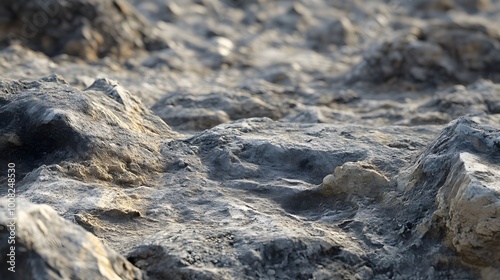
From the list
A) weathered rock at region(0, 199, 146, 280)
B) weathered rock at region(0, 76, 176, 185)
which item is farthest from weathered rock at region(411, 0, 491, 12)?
weathered rock at region(0, 199, 146, 280)

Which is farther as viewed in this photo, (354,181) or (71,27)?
(71,27)

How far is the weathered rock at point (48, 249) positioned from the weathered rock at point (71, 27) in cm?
365

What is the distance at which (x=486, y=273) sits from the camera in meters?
2.06

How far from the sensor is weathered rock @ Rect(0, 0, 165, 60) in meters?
5.32

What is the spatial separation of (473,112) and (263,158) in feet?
5.75

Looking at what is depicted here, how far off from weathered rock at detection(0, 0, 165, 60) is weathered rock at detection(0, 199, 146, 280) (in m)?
3.65

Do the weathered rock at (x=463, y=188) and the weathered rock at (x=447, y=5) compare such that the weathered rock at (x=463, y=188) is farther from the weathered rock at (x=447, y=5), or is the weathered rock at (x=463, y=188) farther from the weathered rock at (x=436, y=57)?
the weathered rock at (x=447, y=5)

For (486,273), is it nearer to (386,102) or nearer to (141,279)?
(141,279)

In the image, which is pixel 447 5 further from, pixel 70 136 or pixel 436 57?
pixel 70 136

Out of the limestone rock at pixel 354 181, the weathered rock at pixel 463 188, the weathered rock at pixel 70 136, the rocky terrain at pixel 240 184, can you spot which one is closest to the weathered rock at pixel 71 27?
the rocky terrain at pixel 240 184

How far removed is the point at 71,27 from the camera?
5473mm

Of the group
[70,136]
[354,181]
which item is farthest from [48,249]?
[354,181]

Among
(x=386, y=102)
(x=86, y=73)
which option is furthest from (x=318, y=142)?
(x=86, y=73)

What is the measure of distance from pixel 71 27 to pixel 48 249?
13.0 feet
